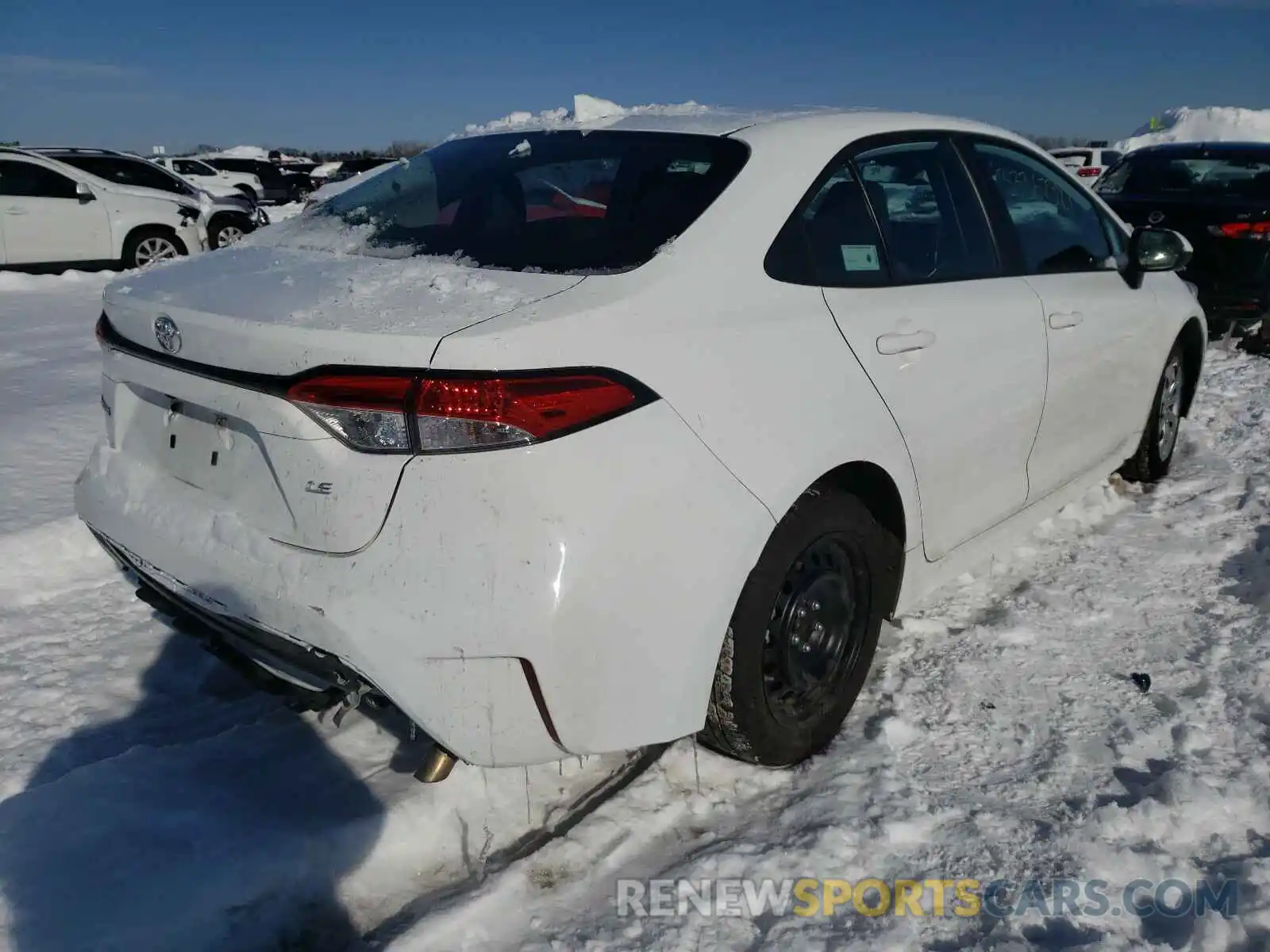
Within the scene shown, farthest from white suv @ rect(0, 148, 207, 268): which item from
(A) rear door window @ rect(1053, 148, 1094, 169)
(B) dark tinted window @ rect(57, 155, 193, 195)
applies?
(A) rear door window @ rect(1053, 148, 1094, 169)

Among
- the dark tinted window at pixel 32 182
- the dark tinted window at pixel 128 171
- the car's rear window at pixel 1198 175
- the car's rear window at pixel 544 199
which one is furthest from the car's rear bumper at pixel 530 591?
the dark tinted window at pixel 128 171

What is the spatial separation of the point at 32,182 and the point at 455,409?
11.9 m

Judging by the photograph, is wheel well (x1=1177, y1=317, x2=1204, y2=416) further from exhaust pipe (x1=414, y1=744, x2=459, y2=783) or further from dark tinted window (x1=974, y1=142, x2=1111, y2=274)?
exhaust pipe (x1=414, y1=744, x2=459, y2=783)

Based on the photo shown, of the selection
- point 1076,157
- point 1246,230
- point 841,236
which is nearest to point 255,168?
point 1076,157

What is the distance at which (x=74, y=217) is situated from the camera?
1121cm

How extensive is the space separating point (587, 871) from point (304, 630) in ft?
2.82

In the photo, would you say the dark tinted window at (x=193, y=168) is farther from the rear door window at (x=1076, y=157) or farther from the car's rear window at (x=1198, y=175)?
the car's rear window at (x=1198, y=175)

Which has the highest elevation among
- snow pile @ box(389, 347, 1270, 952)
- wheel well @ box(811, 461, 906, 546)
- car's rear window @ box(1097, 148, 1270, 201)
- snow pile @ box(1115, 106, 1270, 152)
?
snow pile @ box(1115, 106, 1270, 152)

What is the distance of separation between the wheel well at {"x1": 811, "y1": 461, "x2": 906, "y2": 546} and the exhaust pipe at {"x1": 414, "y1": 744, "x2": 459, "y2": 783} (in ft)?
3.52

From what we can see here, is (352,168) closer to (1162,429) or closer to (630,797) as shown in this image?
(1162,429)

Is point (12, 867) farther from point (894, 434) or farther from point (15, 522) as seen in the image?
point (894, 434)

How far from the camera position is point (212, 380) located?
6.83 feet

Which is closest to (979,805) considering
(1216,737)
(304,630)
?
(1216,737)

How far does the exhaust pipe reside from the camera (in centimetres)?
216
